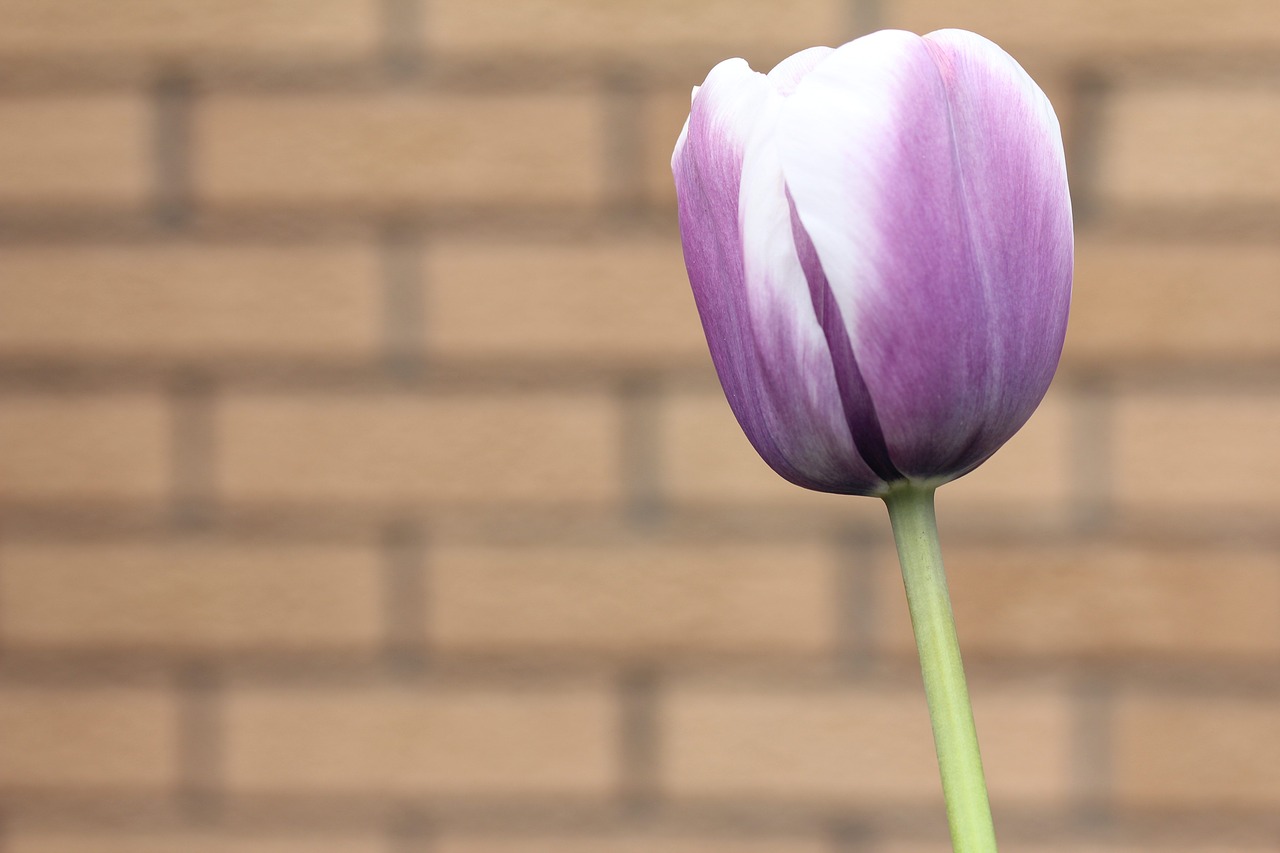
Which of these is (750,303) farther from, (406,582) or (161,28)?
(161,28)

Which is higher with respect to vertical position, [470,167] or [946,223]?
[470,167]

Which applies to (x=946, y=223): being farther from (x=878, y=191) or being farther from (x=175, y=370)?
(x=175, y=370)

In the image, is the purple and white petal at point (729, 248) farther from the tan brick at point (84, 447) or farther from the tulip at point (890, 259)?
the tan brick at point (84, 447)

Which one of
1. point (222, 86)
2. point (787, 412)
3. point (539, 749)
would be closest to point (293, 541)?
point (539, 749)

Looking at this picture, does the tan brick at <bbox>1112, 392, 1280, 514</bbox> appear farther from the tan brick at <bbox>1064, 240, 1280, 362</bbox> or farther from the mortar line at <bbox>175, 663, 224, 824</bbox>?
the mortar line at <bbox>175, 663, 224, 824</bbox>

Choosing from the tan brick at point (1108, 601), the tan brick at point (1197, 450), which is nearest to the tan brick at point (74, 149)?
the tan brick at point (1108, 601)

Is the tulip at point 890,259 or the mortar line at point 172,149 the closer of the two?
the tulip at point 890,259

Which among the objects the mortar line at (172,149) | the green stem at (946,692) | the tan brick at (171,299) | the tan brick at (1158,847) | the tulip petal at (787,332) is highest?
the mortar line at (172,149)
